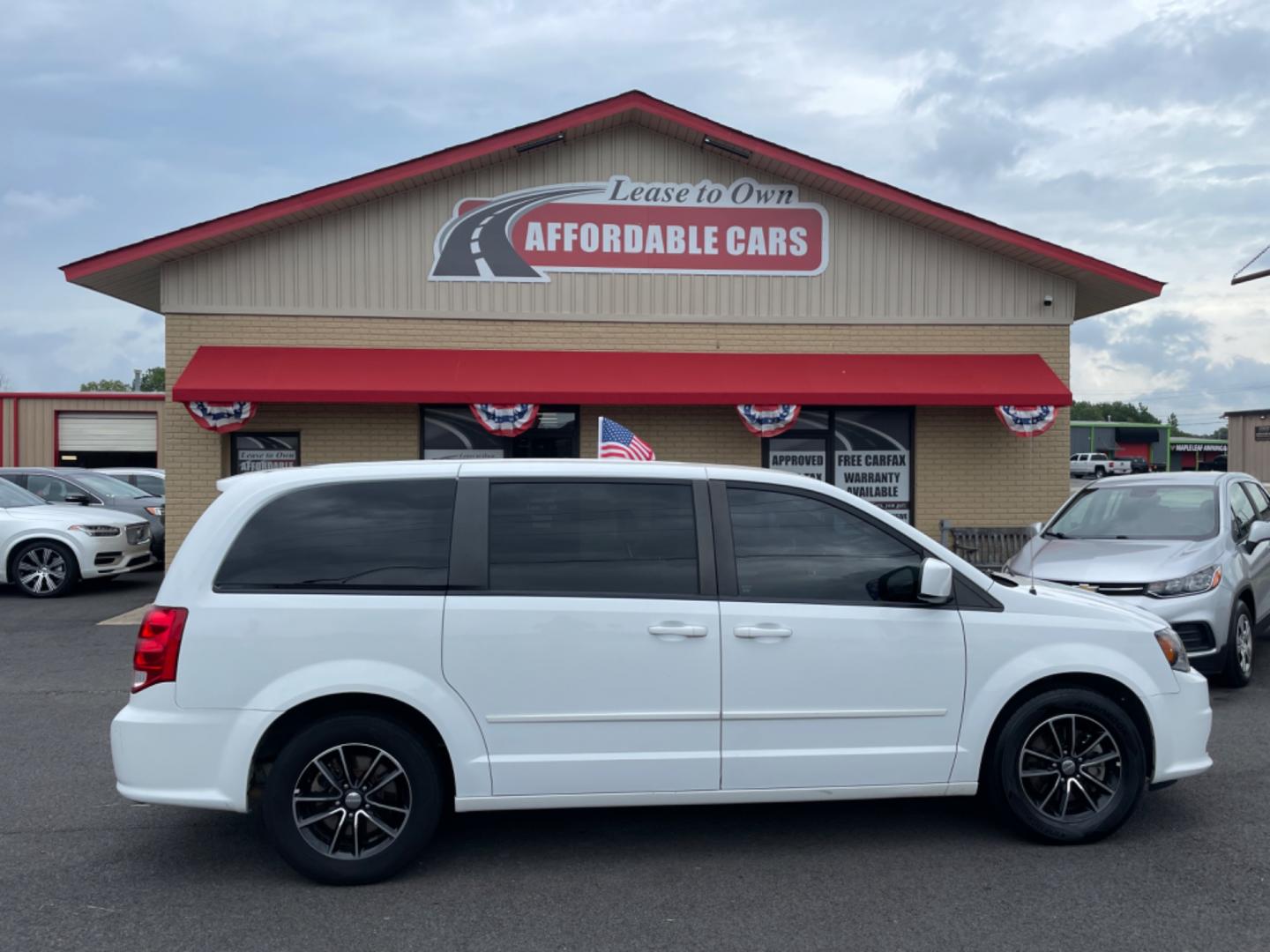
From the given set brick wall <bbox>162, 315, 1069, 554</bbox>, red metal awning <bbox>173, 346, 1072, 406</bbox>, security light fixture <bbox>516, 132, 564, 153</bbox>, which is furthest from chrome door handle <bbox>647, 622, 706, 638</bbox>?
security light fixture <bbox>516, 132, 564, 153</bbox>

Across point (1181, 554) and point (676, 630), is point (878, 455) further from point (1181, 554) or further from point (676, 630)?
point (676, 630)

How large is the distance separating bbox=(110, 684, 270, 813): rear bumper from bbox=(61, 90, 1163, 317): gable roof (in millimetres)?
9442

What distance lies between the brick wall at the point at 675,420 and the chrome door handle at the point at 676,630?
8809 mm

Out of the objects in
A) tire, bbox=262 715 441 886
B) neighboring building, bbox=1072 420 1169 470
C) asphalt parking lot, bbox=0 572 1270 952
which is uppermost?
neighboring building, bbox=1072 420 1169 470

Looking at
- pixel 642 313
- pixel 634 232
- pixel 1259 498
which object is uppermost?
pixel 634 232

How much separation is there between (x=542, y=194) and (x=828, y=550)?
9.61m

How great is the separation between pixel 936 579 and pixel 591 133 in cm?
1024

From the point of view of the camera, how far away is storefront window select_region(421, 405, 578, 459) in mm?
13359

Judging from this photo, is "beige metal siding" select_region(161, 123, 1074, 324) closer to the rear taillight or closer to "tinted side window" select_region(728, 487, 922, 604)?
"tinted side window" select_region(728, 487, 922, 604)

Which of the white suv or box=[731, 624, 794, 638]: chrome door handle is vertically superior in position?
box=[731, 624, 794, 638]: chrome door handle

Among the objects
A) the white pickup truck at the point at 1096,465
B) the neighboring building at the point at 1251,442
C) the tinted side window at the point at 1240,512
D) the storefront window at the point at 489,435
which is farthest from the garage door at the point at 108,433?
the white pickup truck at the point at 1096,465

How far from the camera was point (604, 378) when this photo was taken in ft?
41.7

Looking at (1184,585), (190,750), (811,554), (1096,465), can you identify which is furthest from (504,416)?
(1096,465)

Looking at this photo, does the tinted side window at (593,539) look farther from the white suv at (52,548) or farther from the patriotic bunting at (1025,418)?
the white suv at (52,548)
